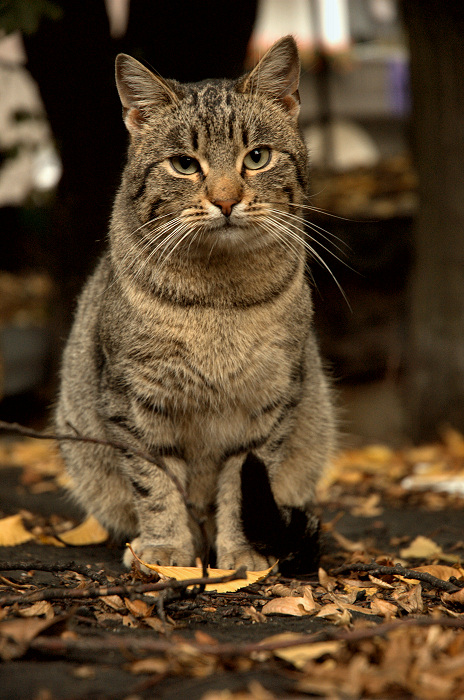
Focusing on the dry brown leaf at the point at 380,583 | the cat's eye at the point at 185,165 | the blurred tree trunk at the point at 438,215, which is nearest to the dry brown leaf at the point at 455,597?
the dry brown leaf at the point at 380,583

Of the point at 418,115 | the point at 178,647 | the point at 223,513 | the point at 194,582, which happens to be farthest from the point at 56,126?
the point at 178,647

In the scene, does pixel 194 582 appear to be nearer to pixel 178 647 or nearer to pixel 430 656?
pixel 178 647

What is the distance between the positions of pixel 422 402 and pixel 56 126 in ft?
10.9

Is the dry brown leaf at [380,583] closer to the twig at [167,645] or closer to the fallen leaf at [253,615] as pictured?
the fallen leaf at [253,615]

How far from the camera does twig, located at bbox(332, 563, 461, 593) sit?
2.39 meters

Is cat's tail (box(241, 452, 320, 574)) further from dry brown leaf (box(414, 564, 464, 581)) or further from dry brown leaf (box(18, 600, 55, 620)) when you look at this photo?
dry brown leaf (box(18, 600, 55, 620))

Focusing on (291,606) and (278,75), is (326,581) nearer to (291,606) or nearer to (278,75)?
(291,606)

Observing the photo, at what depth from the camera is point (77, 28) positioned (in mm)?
5066

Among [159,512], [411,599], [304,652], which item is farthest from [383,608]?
[159,512]

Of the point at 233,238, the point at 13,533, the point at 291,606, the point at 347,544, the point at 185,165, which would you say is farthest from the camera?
the point at 347,544

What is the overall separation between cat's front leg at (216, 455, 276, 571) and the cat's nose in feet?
2.93

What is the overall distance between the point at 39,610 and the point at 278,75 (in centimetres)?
203

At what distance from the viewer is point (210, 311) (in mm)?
2658

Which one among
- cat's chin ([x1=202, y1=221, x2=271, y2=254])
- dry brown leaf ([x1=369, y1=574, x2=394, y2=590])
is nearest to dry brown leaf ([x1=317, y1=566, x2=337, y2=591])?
dry brown leaf ([x1=369, y1=574, x2=394, y2=590])
